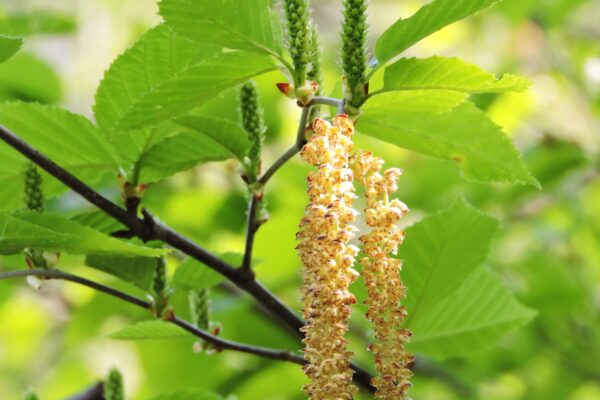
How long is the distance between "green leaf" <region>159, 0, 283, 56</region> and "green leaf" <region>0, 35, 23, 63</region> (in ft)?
0.39

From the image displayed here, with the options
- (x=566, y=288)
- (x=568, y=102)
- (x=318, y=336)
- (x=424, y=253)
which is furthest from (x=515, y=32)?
(x=318, y=336)

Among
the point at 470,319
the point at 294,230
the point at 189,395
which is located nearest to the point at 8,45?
the point at 189,395

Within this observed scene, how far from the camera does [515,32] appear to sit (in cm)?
326

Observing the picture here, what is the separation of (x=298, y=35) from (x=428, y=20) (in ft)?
0.35

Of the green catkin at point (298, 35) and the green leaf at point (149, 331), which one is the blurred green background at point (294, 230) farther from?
the green catkin at point (298, 35)

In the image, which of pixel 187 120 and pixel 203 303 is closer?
pixel 187 120

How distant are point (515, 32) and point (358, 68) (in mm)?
2672

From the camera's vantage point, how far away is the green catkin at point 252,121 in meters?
0.91

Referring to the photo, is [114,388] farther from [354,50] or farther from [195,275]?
[354,50]

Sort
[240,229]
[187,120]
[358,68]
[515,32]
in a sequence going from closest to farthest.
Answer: [358,68] → [187,120] → [240,229] → [515,32]

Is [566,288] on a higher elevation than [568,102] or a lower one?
lower

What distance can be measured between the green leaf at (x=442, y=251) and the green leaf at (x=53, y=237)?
0.41m

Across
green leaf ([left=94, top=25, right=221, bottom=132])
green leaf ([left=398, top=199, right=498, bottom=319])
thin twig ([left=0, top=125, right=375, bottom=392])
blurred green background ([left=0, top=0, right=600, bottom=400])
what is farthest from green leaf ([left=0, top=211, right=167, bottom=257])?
blurred green background ([left=0, top=0, right=600, bottom=400])

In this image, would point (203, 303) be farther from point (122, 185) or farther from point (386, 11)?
point (386, 11)
